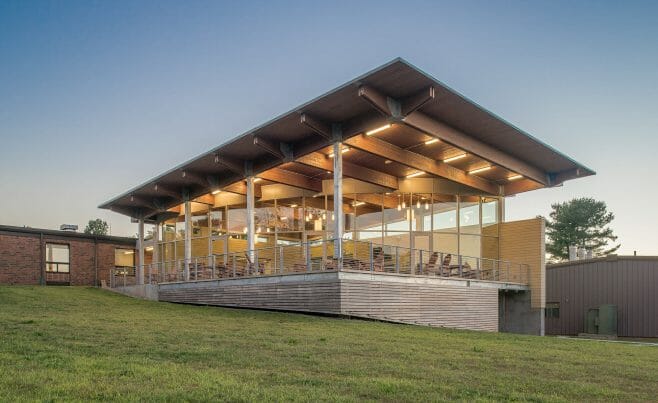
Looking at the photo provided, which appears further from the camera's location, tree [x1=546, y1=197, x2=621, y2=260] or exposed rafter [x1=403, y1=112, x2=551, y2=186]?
tree [x1=546, y1=197, x2=621, y2=260]

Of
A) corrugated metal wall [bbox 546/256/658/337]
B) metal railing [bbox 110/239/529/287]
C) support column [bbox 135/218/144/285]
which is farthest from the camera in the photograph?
support column [bbox 135/218/144/285]

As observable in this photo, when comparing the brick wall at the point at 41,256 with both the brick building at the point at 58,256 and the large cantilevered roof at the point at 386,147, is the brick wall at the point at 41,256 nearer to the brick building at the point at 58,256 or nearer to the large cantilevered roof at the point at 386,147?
the brick building at the point at 58,256

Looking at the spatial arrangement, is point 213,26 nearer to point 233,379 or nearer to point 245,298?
point 245,298

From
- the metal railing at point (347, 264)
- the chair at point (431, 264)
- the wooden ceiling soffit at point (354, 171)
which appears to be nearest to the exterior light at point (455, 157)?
the wooden ceiling soffit at point (354, 171)

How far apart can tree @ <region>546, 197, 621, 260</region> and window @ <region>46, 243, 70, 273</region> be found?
144 ft

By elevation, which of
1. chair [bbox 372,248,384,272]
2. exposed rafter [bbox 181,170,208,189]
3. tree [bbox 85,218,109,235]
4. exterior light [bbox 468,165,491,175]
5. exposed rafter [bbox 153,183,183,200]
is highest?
exterior light [bbox 468,165,491,175]

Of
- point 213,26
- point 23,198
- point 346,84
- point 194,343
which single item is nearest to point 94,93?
point 213,26

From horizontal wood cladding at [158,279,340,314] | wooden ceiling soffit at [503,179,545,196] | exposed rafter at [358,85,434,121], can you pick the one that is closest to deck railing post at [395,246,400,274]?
horizontal wood cladding at [158,279,340,314]

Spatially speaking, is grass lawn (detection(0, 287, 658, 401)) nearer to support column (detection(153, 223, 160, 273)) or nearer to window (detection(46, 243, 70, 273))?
support column (detection(153, 223, 160, 273))

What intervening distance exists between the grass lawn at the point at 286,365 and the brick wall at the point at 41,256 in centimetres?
1820

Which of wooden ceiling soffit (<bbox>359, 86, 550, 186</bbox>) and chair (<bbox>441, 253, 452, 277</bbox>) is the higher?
wooden ceiling soffit (<bbox>359, 86, 550, 186</bbox>)

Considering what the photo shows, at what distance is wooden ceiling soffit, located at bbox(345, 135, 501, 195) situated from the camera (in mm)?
17516

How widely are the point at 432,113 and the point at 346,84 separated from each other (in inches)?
129

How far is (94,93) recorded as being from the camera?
27.9 metres
